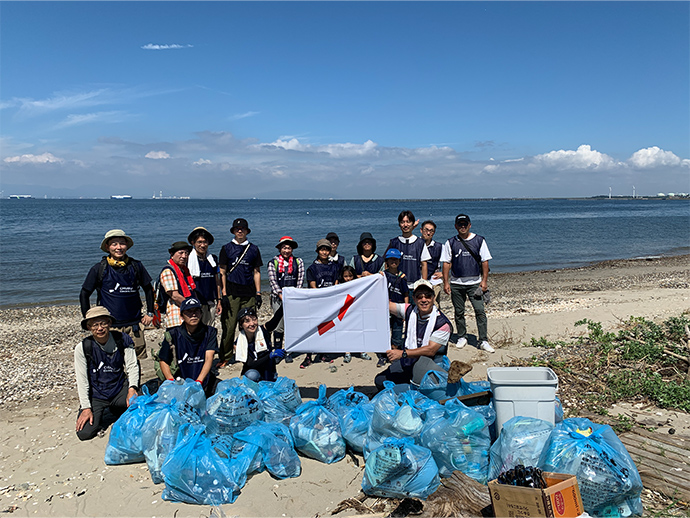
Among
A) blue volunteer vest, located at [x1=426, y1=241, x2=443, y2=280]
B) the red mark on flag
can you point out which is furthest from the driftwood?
blue volunteer vest, located at [x1=426, y1=241, x2=443, y2=280]

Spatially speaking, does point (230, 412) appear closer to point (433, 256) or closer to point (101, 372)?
point (101, 372)

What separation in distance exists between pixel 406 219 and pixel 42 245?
3167cm

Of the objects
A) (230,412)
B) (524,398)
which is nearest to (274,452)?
(230,412)

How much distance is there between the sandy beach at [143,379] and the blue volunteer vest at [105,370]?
0.55 meters

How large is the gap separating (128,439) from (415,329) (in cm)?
325

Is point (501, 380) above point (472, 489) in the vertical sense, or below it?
above

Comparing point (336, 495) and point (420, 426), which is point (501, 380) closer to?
point (420, 426)

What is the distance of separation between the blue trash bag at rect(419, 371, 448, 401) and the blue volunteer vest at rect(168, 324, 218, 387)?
8.29 ft

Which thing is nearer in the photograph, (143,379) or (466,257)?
(143,379)

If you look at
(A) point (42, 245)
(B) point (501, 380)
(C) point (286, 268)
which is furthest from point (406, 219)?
(A) point (42, 245)

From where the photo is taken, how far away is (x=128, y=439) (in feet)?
15.1

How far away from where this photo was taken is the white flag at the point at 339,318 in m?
6.18

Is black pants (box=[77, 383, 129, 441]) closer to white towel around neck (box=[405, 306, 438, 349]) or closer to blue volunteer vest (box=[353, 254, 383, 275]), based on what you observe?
white towel around neck (box=[405, 306, 438, 349])

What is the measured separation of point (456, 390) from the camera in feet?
17.0
